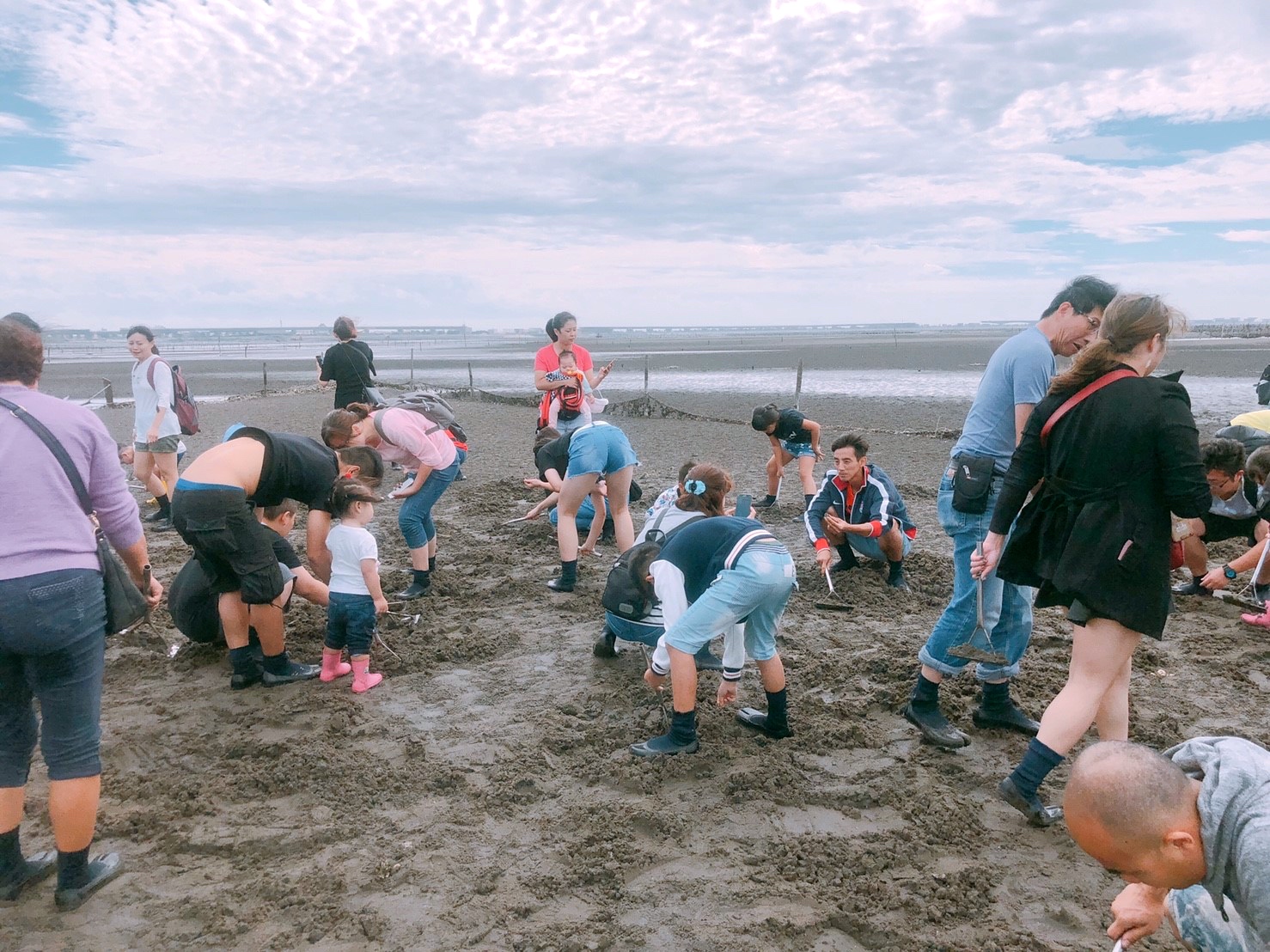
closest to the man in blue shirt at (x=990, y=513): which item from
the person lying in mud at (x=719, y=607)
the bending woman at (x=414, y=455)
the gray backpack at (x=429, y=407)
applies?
the person lying in mud at (x=719, y=607)

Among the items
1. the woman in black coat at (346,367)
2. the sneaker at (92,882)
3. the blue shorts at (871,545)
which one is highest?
the woman in black coat at (346,367)

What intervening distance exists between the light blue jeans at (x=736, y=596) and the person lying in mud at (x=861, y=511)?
7.57 ft

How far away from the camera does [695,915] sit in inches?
108

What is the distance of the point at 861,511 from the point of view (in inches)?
241

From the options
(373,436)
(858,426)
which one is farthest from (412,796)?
(858,426)

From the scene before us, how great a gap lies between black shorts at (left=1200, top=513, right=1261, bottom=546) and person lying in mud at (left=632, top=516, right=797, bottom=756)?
12.4ft

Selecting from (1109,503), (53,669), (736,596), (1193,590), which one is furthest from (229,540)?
(1193,590)

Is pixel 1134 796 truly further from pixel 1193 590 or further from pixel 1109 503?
pixel 1193 590

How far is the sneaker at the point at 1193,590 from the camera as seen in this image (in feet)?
19.1

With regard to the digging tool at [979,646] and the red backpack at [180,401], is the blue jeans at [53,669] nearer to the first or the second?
the digging tool at [979,646]

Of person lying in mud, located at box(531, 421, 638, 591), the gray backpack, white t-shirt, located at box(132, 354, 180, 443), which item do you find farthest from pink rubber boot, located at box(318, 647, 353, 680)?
white t-shirt, located at box(132, 354, 180, 443)

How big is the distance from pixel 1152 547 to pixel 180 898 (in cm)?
362

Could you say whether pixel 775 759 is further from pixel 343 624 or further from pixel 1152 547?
pixel 343 624

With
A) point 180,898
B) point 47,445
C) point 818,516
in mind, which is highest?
point 47,445
